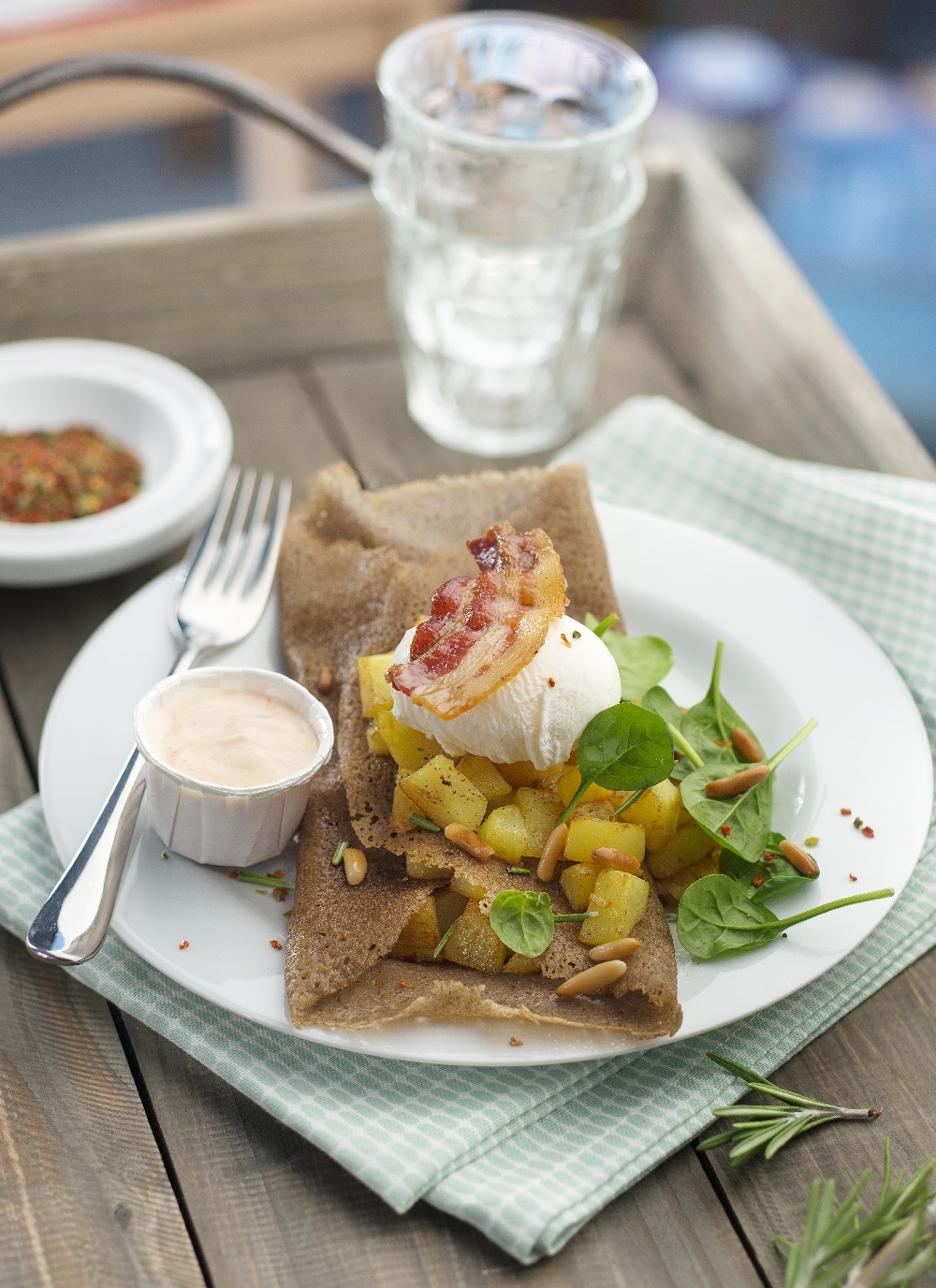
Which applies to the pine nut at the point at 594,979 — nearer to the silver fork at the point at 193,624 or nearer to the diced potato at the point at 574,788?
the diced potato at the point at 574,788

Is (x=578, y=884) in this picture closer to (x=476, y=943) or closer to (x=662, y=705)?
(x=476, y=943)

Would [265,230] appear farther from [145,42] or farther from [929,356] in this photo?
[929,356]

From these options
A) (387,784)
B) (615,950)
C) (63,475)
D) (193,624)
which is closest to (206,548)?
(193,624)

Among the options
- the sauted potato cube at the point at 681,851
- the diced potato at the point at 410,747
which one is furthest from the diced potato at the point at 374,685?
the sauted potato cube at the point at 681,851

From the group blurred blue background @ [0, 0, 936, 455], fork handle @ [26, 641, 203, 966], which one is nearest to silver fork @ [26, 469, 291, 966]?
fork handle @ [26, 641, 203, 966]

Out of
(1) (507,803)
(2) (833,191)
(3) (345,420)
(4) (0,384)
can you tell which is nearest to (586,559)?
(1) (507,803)
